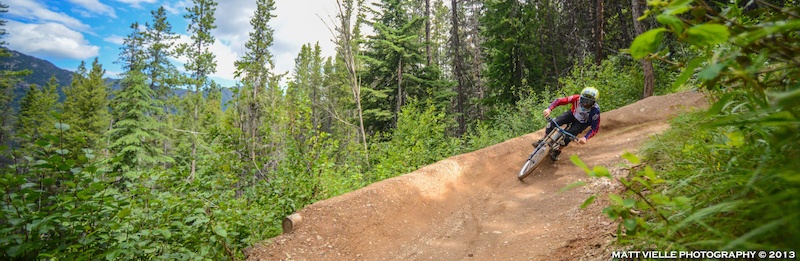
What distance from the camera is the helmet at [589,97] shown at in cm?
695

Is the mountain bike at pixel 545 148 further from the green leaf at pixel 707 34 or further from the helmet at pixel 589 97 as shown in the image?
the green leaf at pixel 707 34

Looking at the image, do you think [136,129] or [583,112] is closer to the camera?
[583,112]

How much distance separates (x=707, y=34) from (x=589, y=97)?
6784 millimetres

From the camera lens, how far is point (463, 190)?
7.60 meters

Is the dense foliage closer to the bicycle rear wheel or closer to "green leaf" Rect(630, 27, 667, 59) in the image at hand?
"green leaf" Rect(630, 27, 667, 59)

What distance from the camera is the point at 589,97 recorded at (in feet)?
22.9

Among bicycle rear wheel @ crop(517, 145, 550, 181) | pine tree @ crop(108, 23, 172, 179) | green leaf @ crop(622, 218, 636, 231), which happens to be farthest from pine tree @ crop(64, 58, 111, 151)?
green leaf @ crop(622, 218, 636, 231)

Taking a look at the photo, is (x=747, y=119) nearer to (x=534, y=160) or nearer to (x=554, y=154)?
(x=534, y=160)

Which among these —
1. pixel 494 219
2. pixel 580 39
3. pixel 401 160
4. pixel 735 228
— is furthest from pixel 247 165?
pixel 580 39

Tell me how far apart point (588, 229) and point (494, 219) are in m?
2.07

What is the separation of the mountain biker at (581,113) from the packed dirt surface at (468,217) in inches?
30.5

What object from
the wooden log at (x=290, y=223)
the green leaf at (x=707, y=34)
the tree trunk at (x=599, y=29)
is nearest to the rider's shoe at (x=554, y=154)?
the wooden log at (x=290, y=223)

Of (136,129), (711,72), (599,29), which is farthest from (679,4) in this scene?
(136,129)

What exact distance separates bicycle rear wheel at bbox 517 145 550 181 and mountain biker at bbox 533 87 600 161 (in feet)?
0.82
